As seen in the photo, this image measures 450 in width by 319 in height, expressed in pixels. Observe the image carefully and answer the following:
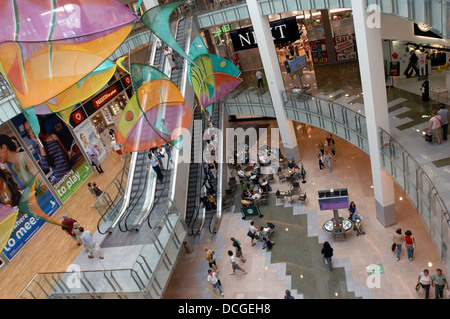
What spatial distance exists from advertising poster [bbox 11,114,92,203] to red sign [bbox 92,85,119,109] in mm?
3558

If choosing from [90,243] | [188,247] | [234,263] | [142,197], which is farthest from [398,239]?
[90,243]

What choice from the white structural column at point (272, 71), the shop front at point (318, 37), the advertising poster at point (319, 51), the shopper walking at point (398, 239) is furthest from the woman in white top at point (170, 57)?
the shopper walking at point (398, 239)

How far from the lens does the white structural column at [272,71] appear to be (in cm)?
1855

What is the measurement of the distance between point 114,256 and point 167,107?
6.05m

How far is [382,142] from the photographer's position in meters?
14.1

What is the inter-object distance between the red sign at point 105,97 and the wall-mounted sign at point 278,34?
995 centimetres

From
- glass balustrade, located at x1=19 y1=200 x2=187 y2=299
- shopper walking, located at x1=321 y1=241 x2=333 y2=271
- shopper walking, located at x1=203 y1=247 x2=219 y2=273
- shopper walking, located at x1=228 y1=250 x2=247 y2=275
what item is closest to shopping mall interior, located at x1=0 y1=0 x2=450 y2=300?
glass balustrade, located at x1=19 y1=200 x2=187 y2=299

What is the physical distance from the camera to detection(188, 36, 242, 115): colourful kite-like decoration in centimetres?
1493

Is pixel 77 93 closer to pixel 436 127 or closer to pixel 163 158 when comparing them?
pixel 163 158

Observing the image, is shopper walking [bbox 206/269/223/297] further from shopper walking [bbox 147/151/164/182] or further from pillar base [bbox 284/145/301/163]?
pillar base [bbox 284/145/301/163]

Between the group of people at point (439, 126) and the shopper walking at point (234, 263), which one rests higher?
the group of people at point (439, 126)

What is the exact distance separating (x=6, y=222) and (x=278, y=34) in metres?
15.6

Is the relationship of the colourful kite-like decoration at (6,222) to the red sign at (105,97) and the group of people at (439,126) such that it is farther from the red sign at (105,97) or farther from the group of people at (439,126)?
the group of people at (439,126)
